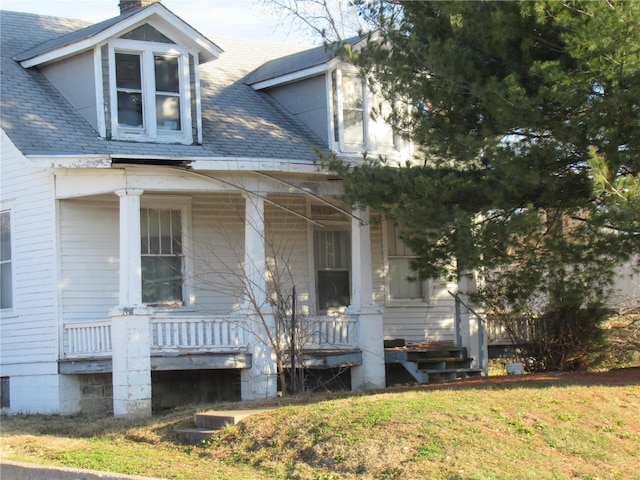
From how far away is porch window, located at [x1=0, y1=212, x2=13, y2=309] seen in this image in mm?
16891

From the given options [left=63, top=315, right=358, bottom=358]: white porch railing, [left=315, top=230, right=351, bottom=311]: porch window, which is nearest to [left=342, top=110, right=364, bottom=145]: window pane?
[left=315, top=230, right=351, bottom=311]: porch window

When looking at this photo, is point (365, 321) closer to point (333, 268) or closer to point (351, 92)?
point (333, 268)

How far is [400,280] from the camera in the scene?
19.7m

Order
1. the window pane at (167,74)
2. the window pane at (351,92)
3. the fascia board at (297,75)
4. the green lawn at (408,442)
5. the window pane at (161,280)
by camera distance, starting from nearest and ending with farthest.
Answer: the green lawn at (408,442) < the window pane at (167,74) < the window pane at (161,280) < the fascia board at (297,75) < the window pane at (351,92)

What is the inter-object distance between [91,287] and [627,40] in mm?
9384

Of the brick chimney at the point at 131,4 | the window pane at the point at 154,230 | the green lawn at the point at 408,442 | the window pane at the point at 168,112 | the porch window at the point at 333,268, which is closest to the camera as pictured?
the green lawn at the point at 408,442

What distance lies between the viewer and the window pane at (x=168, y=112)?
16344mm

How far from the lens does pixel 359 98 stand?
724 inches

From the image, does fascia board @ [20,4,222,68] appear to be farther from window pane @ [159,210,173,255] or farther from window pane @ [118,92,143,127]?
window pane @ [159,210,173,255]

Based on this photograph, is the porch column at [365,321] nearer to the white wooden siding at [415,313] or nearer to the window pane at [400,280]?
the white wooden siding at [415,313]

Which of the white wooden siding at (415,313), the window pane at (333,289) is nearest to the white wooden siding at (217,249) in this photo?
the window pane at (333,289)

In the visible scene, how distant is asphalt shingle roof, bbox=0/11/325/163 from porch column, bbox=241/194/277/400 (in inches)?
49.6

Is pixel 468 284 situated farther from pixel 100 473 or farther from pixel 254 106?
pixel 100 473

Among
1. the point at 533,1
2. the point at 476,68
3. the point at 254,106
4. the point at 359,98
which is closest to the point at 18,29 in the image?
the point at 254,106
